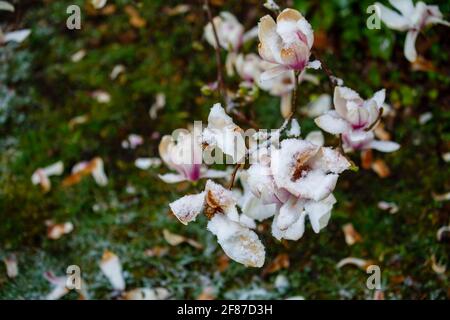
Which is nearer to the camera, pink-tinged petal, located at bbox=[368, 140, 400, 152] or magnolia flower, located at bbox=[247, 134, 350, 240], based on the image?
magnolia flower, located at bbox=[247, 134, 350, 240]

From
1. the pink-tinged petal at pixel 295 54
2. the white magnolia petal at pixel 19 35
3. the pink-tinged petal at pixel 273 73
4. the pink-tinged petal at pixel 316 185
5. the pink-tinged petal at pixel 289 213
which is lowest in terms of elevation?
the pink-tinged petal at pixel 289 213

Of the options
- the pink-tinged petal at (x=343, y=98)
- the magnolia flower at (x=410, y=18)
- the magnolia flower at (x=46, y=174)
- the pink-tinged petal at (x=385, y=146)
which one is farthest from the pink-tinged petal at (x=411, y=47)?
the magnolia flower at (x=46, y=174)

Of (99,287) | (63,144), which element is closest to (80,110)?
(63,144)

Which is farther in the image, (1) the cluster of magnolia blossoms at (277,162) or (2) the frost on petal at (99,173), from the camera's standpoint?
(2) the frost on petal at (99,173)

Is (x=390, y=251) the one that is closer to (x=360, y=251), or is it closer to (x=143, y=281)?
(x=360, y=251)

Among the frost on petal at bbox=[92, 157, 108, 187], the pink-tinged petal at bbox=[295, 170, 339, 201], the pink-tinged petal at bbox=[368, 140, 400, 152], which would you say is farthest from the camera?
the frost on petal at bbox=[92, 157, 108, 187]

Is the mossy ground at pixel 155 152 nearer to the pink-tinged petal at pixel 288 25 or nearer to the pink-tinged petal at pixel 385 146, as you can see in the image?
the pink-tinged petal at pixel 385 146

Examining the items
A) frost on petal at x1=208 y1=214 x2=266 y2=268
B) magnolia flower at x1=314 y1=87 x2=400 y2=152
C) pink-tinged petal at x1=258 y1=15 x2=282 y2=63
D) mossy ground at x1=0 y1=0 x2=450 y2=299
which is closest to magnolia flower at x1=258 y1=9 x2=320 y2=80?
pink-tinged petal at x1=258 y1=15 x2=282 y2=63

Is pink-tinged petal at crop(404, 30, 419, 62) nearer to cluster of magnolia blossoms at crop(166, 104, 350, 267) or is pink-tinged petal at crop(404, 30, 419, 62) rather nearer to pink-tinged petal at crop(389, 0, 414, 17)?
pink-tinged petal at crop(389, 0, 414, 17)
